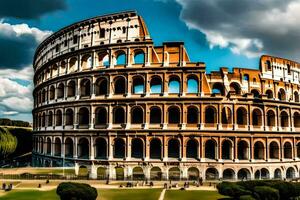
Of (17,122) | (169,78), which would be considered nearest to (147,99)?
(169,78)

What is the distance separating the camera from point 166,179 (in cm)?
3647

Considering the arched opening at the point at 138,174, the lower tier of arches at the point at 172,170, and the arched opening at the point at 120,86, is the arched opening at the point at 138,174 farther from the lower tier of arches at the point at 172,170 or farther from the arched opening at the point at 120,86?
the arched opening at the point at 120,86

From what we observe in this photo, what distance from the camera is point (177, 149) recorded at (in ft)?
A: 129

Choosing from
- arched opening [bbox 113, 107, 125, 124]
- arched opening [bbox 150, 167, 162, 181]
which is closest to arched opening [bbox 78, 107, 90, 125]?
arched opening [bbox 113, 107, 125, 124]

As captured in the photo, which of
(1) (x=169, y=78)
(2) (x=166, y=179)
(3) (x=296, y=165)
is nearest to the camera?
(2) (x=166, y=179)

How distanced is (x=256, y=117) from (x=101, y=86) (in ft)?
69.8

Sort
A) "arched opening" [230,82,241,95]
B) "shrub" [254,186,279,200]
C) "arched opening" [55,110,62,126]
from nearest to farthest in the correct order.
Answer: "shrub" [254,186,279,200], "arched opening" [230,82,241,95], "arched opening" [55,110,62,126]

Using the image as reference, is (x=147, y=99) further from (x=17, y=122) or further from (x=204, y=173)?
(x=17, y=122)

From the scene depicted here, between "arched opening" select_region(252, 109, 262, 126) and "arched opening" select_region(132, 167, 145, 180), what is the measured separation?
1651 cm

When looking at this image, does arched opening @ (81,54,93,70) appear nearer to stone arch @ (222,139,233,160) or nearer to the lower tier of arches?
the lower tier of arches

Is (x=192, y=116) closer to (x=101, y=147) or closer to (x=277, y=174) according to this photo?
(x=101, y=147)

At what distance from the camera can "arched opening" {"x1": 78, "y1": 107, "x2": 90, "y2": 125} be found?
4166 cm

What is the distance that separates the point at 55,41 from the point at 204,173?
29114 millimetres

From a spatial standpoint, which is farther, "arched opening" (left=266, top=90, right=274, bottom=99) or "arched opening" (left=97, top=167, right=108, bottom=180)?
"arched opening" (left=266, top=90, right=274, bottom=99)
